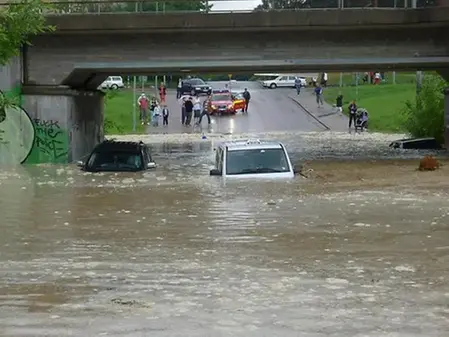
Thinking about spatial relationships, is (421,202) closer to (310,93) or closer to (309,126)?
(309,126)

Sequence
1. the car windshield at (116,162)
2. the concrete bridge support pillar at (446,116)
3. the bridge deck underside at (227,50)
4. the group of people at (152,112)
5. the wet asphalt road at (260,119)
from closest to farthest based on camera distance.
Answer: the car windshield at (116,162) < the bridge deck underside at (227,50) < the concrete bridge support pillar at (446,116) < the wet asphalt road at (260,119) < the group of people at (152,112)

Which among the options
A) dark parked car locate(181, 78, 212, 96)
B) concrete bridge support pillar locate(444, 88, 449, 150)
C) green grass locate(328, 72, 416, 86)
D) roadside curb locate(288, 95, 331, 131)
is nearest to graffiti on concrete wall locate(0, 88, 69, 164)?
concrete bridge support pillar locate(444, 88, 449, 150)

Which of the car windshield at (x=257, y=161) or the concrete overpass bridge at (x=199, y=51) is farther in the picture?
the concrete overpass bridge at (x=199, y=51)

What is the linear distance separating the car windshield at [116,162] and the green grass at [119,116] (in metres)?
24.7

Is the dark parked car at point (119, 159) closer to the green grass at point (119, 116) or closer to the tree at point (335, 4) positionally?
the tree at point (335, 4)

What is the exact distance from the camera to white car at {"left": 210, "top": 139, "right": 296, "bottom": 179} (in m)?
19.6

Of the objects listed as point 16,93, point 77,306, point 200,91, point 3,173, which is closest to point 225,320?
point 77,306

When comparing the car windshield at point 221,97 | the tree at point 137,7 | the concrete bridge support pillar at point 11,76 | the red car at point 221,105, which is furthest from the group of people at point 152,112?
the tree at point 137,7

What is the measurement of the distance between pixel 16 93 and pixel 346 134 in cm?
2733

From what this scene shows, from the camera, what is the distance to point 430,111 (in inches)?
1683

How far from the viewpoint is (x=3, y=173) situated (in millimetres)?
25938

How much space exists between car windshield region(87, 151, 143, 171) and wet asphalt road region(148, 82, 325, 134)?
94.1ft

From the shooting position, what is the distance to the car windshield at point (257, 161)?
19.7 meters

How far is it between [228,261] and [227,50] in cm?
1982
